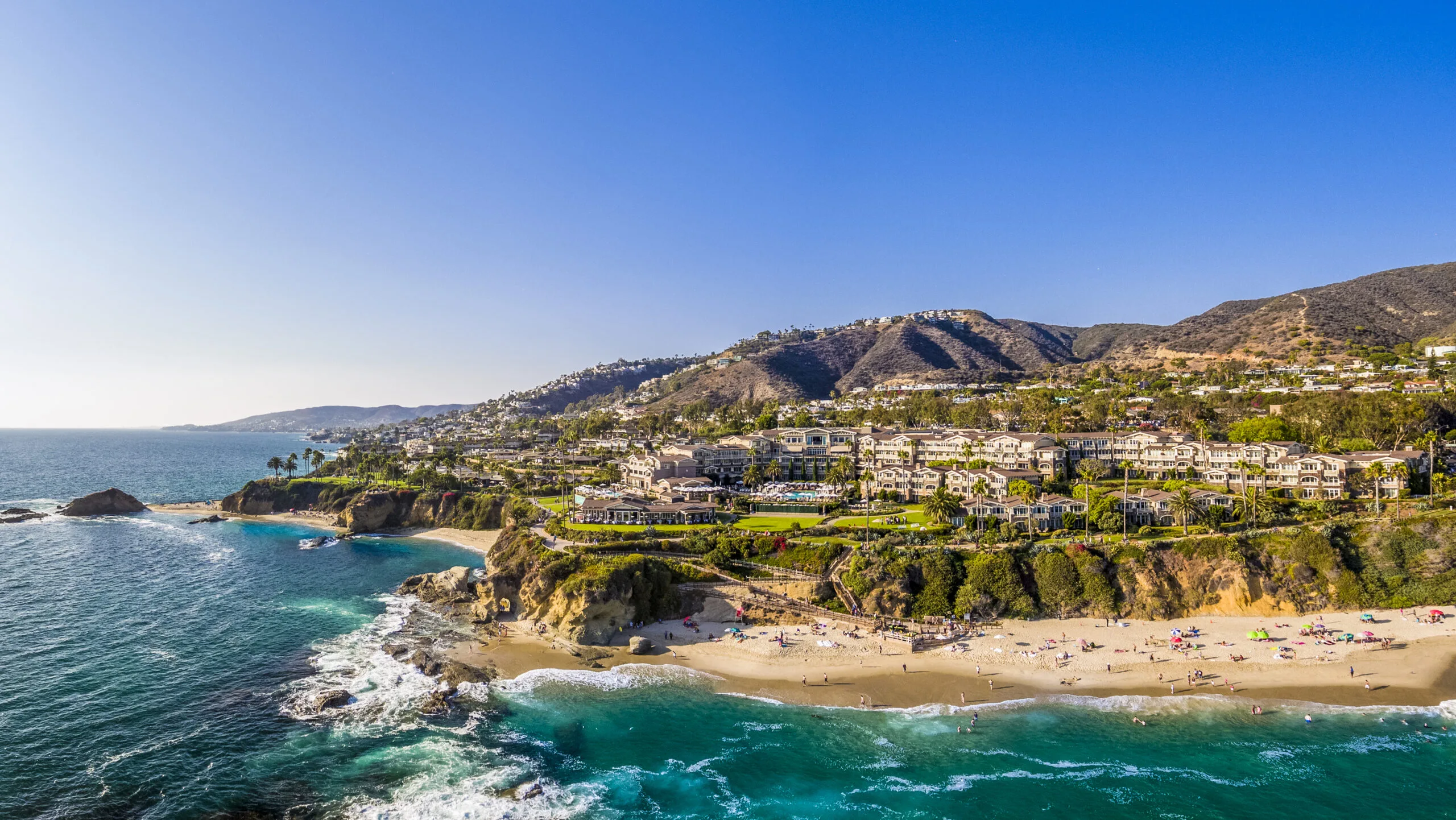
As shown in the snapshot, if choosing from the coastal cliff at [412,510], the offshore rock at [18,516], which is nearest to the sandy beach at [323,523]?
the coastal cliff at [412,510]

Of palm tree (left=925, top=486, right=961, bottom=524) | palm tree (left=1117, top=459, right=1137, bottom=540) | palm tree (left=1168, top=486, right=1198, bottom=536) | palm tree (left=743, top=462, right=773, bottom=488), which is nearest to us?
palm tree (left=1117, top=459, right=1137, bottom=540)

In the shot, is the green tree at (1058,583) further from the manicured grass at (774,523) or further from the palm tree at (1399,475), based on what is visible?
the palm tree at (1399,475)

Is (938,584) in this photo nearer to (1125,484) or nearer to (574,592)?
(574,592)

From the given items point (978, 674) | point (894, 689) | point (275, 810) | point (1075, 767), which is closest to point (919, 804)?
point (1075, 767)

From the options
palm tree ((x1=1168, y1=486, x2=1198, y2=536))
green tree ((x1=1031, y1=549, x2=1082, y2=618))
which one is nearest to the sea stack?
green tree ((x1=1031, y1=549, x2=1082, y2=618))

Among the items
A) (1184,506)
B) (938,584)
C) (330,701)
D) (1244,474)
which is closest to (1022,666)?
(938,584)

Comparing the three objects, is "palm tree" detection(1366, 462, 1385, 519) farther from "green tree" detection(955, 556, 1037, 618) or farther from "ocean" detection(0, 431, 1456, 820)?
"green tree" detection(955, 556, 1037, 618)
